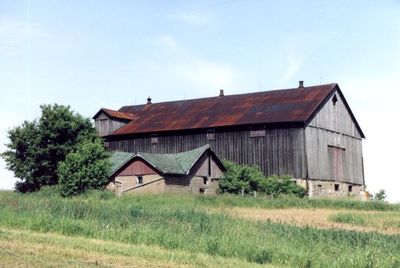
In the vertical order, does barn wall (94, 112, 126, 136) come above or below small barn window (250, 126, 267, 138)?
above

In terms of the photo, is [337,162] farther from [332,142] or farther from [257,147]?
[257,147]

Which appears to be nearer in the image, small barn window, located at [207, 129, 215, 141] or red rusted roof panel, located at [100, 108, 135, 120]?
small barn window, located at [207, 129, 215, 141]

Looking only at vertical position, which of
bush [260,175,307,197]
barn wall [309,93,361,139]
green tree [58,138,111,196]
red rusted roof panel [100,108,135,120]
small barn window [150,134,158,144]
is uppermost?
red rusted roof panel [100,108,135,120]

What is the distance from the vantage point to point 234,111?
177ft

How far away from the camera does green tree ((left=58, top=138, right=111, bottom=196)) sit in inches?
1727

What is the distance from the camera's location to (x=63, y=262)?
11.0 metres

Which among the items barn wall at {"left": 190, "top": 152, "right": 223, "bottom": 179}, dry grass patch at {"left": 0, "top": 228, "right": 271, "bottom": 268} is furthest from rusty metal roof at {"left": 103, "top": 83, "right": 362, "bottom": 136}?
dry grass patch at {"left": 0, "top": 228, "right": 271, "bottom": 268}

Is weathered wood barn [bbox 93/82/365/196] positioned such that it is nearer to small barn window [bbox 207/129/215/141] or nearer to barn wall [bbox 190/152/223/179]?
small barn window [bbox 207/129/215/141]

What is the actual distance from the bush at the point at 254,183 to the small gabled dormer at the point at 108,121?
15403 mm

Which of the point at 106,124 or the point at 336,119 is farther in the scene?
the point at 106,124

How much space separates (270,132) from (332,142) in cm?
676

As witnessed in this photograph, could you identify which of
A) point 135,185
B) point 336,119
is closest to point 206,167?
point 135,185

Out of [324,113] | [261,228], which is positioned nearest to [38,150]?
[324,113]

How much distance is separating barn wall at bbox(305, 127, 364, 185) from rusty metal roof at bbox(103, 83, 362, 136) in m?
2.25
